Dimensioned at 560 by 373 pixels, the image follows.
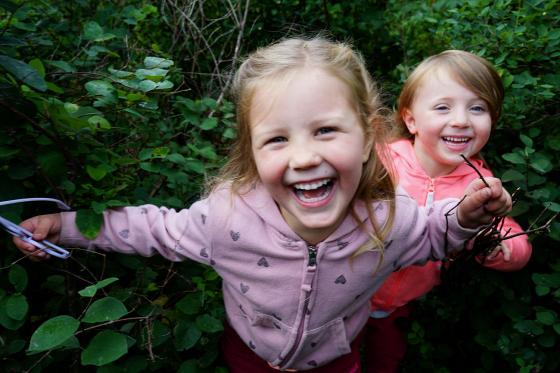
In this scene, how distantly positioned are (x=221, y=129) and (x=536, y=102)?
4.75 feet

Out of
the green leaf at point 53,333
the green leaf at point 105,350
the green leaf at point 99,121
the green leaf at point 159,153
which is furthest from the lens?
the green leaf at point 159,153

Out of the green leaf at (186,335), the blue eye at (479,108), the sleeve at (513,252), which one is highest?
the blue eye at (479,108)

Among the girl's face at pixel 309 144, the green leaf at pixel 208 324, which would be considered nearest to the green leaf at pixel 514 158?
the girl's face at pixel 309 144

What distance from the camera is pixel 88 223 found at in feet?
5.48

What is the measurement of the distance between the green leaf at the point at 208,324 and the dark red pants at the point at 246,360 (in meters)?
0.21

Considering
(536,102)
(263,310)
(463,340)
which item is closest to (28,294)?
(263,310)

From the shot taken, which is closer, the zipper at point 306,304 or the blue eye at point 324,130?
the blue eye at point 324,130

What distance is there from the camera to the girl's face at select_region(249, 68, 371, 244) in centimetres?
151

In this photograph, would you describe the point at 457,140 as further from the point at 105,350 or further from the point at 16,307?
the point at 16,307

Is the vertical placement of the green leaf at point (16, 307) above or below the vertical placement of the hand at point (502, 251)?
above

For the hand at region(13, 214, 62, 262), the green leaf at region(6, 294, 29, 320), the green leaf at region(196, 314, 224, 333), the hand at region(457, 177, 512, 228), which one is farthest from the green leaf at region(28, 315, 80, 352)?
the hand at region(457, 177, 512, 228)

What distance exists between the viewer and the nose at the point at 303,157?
1487 millimetres

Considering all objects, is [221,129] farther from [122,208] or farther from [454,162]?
[454,162]

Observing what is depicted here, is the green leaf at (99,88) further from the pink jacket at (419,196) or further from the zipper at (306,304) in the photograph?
the pink jacket at (419,196)
